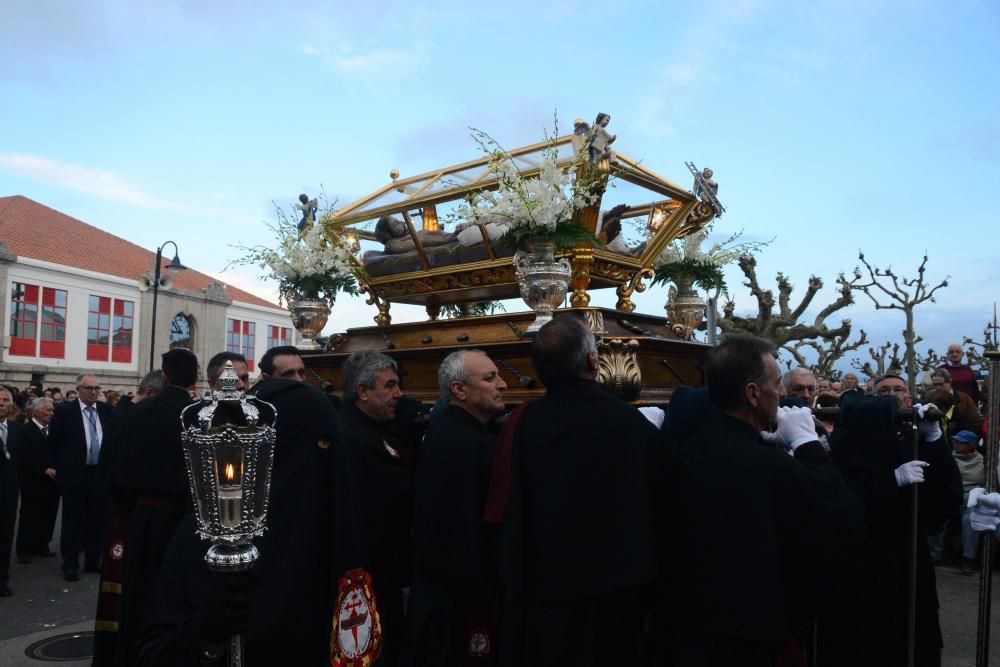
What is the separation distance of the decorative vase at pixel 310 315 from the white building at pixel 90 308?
25.8 meters

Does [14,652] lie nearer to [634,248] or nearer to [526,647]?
[526,647]

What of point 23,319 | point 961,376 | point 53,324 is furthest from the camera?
point 53,324

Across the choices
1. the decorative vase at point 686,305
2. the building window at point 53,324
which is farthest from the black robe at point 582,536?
the building window at point 53,324

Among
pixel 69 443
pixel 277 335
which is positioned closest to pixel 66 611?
pixel 69 443

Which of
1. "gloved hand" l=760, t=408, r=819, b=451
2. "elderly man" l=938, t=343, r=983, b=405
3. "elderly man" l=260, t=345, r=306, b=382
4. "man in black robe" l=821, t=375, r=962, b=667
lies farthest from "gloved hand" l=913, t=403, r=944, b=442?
"elderly man" l=938, t=343, r=983, b=405

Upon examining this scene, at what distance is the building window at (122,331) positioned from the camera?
3300 centimetres

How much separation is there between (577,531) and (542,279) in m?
2.52

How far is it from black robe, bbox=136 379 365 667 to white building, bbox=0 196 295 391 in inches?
1193

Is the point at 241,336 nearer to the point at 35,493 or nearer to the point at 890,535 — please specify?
the point at 35,493

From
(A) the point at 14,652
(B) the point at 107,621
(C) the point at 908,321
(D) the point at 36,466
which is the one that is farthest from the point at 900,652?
(C) the point at 908,321

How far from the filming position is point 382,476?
12.1 feet

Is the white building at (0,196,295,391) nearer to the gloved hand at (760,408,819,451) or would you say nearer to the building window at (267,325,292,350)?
the building window at (267,325,292,350)

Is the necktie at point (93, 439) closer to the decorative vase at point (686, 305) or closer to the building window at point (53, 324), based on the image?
the decorative vase at point (686, 305)

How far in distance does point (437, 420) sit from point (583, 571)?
1.19m
